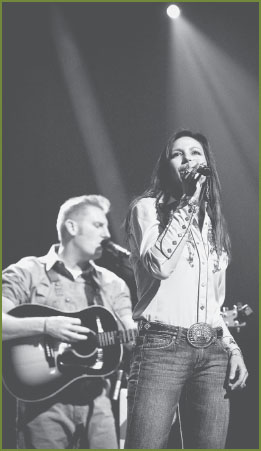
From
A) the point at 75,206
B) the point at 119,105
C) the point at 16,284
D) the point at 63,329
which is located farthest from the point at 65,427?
the point at 119,105

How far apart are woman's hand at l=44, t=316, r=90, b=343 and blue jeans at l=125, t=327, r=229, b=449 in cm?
133

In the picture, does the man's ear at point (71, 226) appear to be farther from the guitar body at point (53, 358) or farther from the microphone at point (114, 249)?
the guitar body at point (53, 358)

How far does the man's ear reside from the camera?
11.1 feet

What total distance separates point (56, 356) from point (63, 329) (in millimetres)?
171

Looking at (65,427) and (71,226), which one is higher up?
(71,226)

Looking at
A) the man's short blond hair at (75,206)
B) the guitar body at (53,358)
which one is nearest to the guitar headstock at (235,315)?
the guitar body at (53,358)

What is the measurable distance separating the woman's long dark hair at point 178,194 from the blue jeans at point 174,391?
1.32ft

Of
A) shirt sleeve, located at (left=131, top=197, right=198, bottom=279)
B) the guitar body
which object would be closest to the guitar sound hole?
the guitar body

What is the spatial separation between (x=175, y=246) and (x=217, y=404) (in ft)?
1.59

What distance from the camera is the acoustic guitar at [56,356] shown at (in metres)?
2.83

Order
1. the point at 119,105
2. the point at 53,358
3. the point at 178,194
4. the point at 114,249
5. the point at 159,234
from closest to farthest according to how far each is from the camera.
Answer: the point at 159,234
the point at 178,194
the point at 53,358
the point at 114,249
the point at 119,105

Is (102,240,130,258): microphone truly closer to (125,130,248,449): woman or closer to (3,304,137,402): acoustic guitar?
(3,304,137,402): acoustic guitar

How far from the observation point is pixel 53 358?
287 cm

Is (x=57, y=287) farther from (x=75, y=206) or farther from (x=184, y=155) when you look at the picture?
(x=184, y=155)
